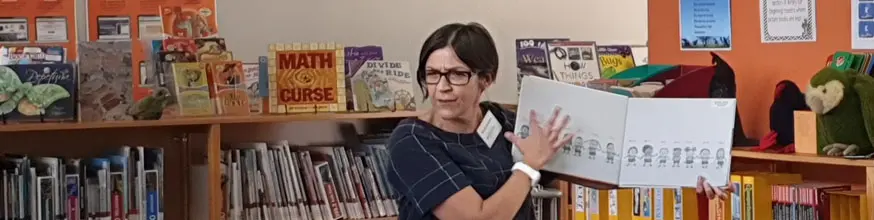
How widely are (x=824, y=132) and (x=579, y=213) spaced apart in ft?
3.02

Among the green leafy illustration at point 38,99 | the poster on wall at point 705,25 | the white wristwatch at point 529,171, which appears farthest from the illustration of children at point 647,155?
the green leafy illustration at point 38,99

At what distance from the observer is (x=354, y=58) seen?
12.0ft

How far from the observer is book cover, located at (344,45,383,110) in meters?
3.64

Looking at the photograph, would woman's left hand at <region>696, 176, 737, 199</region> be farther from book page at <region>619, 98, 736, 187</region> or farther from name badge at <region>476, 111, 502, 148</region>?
name badge at <region>476, 111, 502, 148</region>

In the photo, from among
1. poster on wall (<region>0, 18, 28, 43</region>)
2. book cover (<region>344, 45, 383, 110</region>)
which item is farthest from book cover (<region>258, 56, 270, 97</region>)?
poster on wall (<region>0, 18, 28, 43</region>)

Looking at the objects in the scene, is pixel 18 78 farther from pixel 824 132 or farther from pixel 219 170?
pixel 824 132

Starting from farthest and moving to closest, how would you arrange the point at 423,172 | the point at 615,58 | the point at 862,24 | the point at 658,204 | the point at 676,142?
1. the point at 615,58
2. the point at 658,204
3. the point at 862,24
4. the point at 676,142
5. the point at 423,172

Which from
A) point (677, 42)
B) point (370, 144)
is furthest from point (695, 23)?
point (370, 144)

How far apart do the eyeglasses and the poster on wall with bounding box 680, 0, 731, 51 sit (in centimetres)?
142

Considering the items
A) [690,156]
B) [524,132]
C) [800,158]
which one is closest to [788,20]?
[800,158]

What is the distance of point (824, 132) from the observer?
9.23 feet

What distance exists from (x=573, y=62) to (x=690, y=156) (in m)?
1.48

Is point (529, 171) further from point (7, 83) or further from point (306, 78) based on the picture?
point (7, 83)

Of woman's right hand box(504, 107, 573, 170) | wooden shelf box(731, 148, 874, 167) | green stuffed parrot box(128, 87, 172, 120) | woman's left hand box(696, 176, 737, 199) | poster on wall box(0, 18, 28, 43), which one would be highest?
poster on wall box(0, 18, 28, 43)
